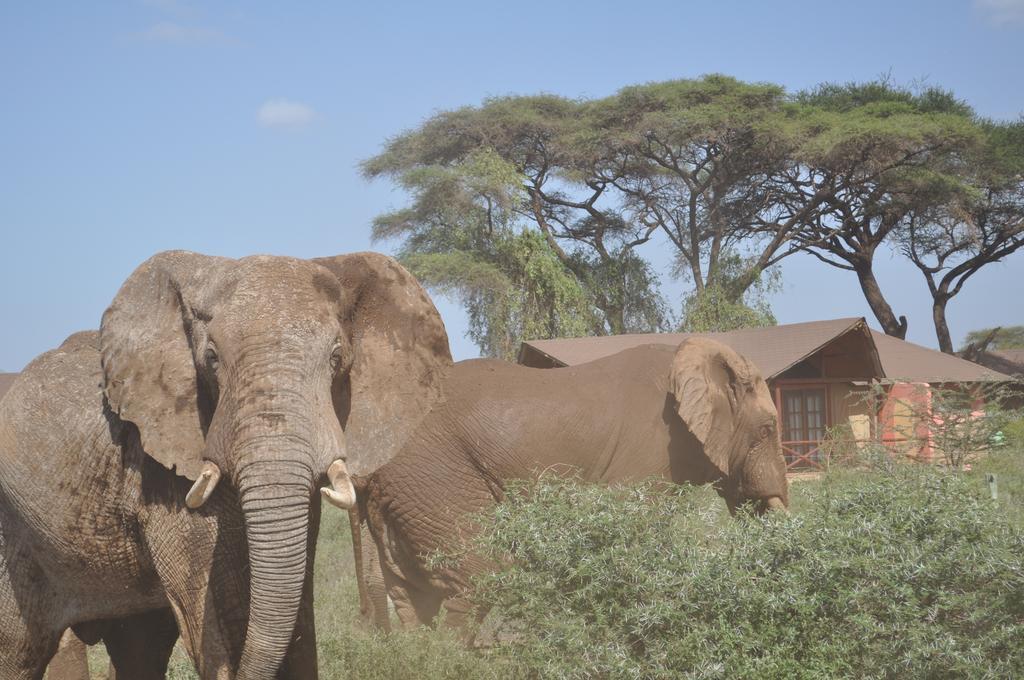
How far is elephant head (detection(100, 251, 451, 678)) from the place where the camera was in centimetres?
420

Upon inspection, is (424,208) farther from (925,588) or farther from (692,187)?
(925,588)

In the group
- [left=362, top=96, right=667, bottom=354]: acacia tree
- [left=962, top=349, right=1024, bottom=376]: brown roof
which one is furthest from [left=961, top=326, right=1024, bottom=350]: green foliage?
[left=362, top=96, right=667, bottom=354]: acacia tree

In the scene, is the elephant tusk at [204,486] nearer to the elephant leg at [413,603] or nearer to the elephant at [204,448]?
the elephant at [204,448]

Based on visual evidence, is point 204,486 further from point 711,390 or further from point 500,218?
point 500,218

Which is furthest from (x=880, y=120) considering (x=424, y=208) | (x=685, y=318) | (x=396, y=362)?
(x=396, y=362)

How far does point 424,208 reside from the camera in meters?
35.5

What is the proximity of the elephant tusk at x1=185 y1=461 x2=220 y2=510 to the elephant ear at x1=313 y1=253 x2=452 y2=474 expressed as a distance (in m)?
0.77

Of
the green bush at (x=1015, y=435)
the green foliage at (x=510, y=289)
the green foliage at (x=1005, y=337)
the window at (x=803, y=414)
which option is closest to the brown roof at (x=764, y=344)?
the window at (x=803, y=414)

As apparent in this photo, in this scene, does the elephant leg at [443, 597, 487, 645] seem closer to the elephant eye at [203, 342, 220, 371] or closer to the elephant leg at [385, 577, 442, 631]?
the elephant leg at [385, 577, 442, 631]

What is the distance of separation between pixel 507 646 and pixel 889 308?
35685 millimetres

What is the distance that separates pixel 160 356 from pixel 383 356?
37.4 inches

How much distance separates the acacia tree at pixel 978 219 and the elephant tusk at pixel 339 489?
111ft

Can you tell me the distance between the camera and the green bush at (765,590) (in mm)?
4598

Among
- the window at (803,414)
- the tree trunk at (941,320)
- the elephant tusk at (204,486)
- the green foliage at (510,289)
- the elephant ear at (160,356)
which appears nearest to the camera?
the elephant tusk at (204,486)
